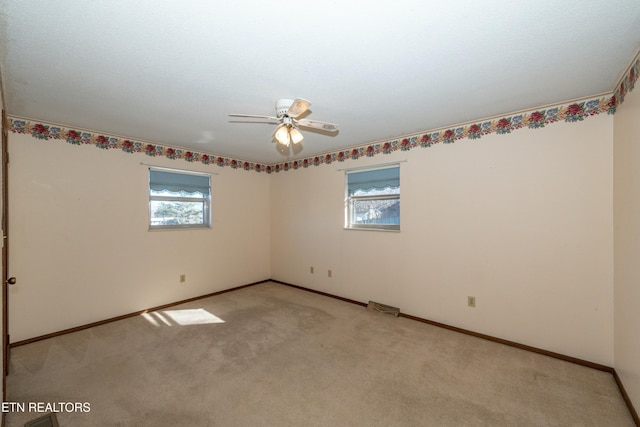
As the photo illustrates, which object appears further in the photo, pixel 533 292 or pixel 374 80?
pixel 533 292

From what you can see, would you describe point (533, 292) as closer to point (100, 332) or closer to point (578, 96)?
point (578, 96)

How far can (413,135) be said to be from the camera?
3.21 meters

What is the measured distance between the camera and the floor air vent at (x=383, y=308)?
3.29 meters

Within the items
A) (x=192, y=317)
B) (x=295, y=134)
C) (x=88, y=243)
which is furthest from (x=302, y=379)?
(x=88, y=243)

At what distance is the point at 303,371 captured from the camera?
2160mm

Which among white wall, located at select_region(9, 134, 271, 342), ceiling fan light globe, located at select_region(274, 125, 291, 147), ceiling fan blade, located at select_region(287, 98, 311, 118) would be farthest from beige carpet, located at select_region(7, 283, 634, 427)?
ceiling fan blade, located at select_region(287, 98, 311, 118)

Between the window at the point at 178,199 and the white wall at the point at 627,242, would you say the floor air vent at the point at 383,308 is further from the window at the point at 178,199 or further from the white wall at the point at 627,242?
the window at the point at 178,199

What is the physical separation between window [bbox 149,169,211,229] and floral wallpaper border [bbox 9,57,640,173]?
0.28 m

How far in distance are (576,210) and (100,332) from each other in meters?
4.77

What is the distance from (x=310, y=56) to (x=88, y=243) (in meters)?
3.16

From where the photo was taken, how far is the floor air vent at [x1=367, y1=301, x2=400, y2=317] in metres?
3.29

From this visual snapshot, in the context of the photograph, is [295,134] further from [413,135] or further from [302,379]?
[302,379]

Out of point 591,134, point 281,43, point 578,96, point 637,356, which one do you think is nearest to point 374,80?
point 281,43

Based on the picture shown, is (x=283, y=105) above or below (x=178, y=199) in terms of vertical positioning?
above
